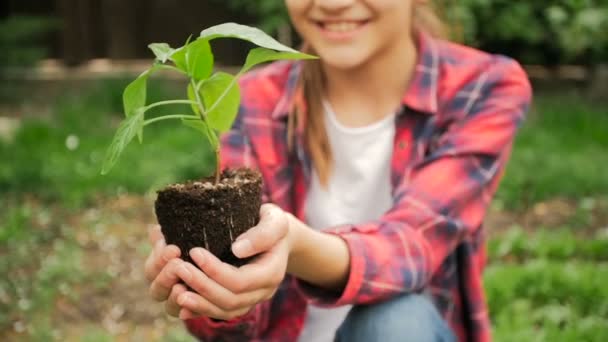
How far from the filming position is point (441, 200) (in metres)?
1.76

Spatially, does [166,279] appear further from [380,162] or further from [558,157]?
[558,157]

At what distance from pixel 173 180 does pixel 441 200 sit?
260cm

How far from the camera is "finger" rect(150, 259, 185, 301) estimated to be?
1.21 m

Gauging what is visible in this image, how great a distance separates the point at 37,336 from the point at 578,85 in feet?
17.8

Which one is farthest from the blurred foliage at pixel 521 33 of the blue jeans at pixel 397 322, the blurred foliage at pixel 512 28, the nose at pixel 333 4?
the blue jeans at pixel 397 322

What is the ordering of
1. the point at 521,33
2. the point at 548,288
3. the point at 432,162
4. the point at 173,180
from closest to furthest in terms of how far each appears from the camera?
the point at 432,162 < the point at 548,288 < the point at 173,180 < the point at 521,33

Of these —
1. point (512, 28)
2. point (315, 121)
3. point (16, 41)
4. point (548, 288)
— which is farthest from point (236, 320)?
point (16, 41)

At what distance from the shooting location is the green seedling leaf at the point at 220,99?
121cm

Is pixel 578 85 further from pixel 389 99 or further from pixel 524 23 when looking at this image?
pixel 389 99

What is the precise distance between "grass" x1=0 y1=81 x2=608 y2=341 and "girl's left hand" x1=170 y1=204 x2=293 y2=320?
138 centimetres

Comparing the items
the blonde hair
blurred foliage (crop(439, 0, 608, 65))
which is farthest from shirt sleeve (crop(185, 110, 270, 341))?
blurred foliage (crop(439, 0, 608, 65))

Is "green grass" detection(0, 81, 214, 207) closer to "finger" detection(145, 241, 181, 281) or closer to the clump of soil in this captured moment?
"finger" detection(145, 241, 181, 281)

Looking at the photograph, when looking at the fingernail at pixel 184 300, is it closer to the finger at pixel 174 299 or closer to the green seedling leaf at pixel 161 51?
the finger at pixel 174 299

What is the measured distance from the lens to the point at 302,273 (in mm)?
1533
